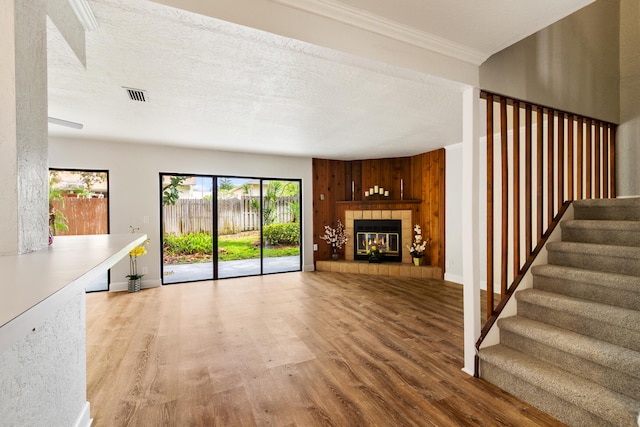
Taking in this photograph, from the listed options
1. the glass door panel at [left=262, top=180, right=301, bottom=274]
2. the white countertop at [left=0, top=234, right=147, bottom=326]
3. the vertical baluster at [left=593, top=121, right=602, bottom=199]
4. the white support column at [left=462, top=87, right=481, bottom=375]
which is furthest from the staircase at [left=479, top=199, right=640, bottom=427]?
the glass door panel at [left=262, top=180, right=301, bottom=274]

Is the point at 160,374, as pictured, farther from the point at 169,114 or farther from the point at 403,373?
the point at 169,114

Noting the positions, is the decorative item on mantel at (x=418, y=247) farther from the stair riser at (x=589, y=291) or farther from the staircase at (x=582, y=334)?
the stair riser at (x=589, y=291)

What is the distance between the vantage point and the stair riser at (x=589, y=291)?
77.2 inches

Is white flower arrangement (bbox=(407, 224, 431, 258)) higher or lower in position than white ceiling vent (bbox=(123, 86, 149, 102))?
lower

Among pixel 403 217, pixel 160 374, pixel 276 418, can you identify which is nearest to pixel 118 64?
pixel 160 374

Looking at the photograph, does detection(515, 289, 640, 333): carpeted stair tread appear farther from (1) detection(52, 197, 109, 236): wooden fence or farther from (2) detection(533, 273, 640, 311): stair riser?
(1) detection(52, 197, 109, 236): wooden fence

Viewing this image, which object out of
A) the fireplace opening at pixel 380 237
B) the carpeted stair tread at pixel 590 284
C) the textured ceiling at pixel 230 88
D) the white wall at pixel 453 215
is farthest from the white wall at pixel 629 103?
the fireplace opening at pixel 380 237

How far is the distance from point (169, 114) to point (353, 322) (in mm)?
3204

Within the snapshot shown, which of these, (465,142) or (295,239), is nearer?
Result: (465,142)

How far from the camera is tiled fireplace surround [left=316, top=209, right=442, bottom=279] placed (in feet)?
18.7

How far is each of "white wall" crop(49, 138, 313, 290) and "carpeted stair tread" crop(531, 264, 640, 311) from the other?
4975 millimetres

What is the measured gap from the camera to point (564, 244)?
8.38ft

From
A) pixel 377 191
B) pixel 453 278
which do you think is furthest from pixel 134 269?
pixel 453 278

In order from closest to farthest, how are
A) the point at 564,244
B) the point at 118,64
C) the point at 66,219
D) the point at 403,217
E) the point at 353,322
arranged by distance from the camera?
the point at 118,64 < the point at 564,244 < the point at 353,322 < the point at 66,219 < the point at 403,217
